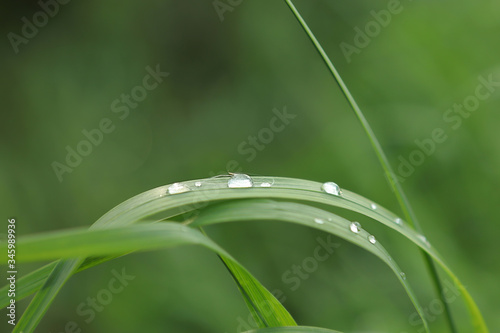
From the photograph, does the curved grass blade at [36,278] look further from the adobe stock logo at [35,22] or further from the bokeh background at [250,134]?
the adobe stock logo at [35,22]

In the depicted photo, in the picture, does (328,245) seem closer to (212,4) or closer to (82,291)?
(82,291)

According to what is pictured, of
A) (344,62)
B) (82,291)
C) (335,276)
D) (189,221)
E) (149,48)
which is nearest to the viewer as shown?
(189,221)

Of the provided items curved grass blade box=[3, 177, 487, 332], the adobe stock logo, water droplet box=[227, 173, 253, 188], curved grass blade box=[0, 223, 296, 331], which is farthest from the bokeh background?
curved grass blade box=[0, 223, 296, 331]

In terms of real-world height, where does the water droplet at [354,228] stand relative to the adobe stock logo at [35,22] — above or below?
below

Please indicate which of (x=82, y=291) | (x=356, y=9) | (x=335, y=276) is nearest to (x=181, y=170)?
(x=82, y=291)

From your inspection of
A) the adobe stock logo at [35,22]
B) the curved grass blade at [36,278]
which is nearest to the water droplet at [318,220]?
the curved grass blade at [36,278]

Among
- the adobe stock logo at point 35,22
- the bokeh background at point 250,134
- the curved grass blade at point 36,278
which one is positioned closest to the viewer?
the curved grass blade at point 36,278

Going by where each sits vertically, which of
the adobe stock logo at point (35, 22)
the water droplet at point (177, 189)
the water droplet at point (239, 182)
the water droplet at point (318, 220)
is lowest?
the water droplet at point (318, 220)
